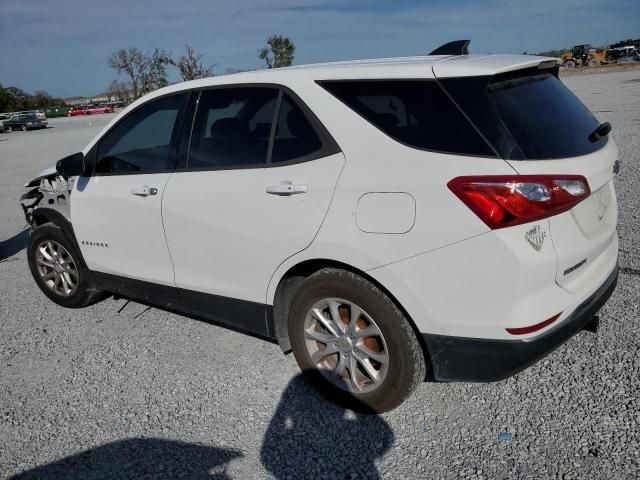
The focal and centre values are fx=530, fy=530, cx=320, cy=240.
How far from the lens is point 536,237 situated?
2.26m

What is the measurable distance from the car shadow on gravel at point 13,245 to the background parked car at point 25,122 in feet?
113

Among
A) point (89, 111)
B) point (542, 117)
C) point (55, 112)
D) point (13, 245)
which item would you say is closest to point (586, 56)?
point (89, 111)

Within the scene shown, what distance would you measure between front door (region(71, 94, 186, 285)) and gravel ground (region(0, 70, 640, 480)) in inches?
24.6

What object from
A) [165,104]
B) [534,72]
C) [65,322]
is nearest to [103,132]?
[165,104]

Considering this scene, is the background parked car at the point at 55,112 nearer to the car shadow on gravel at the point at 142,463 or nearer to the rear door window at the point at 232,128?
the rear door window at the point at 232,128

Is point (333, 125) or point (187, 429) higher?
point (333, 125)

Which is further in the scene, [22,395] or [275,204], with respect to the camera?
[22,395]

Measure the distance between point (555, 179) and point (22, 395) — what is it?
11.0 ft

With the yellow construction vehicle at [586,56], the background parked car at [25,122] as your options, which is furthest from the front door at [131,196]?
the yellow construction vehicle at [586,56]

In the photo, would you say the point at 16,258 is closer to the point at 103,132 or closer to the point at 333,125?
the point at 103,132

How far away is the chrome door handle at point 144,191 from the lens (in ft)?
11.4

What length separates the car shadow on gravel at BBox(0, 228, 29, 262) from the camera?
651 centimetres

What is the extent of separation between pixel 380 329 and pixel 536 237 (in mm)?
864

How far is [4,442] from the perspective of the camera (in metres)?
2.91
